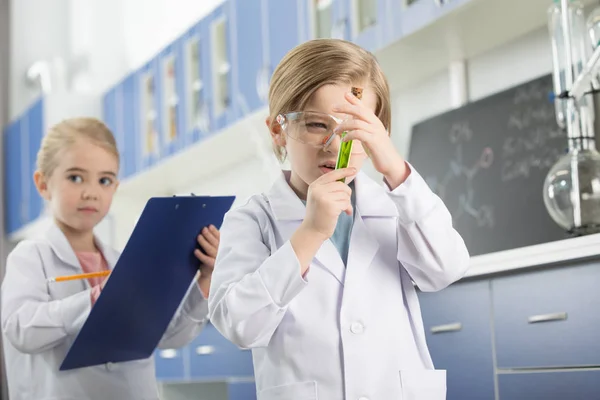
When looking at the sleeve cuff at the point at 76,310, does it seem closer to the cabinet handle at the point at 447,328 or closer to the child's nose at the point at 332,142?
the child's nose at the point at 332,142

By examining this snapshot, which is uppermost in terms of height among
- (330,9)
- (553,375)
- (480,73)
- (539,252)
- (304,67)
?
(330,9)

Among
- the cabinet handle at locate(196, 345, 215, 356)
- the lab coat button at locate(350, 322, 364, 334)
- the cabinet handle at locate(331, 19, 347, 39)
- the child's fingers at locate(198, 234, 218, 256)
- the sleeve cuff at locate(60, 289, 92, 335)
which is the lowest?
the cabinet handle at locate(196, 345, 215, 356)

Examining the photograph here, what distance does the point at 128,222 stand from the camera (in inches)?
169

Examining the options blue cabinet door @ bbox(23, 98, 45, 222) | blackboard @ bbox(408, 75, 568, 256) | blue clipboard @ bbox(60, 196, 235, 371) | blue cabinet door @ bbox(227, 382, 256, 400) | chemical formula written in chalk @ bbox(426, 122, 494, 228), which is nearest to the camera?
blue clipboard @ bbox(60, 196, 235, 371)

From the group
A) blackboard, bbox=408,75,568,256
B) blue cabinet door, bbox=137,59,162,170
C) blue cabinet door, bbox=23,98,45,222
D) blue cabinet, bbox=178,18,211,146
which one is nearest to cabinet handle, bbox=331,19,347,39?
blackboard, bbox=408,75,568,256

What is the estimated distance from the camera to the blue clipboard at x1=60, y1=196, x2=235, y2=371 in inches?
54.9

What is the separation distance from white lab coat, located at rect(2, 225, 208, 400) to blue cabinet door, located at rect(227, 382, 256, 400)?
0.90 meters

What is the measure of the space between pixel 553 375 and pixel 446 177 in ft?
3.32

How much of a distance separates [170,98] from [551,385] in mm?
2603

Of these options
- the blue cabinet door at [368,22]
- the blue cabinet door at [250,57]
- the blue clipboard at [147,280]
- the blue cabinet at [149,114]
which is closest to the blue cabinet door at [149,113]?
the blue cabinet at [149,114]

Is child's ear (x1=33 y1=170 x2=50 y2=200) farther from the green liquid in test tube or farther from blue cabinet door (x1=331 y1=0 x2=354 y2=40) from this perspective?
blue cabinet door (x1=331 y1=0 x2=354 y2=40)

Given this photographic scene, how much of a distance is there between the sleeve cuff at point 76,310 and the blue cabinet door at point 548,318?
79cm

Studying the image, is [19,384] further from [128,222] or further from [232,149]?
[128,222]

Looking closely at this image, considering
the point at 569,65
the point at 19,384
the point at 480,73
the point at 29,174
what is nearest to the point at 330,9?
the point at 480,73
